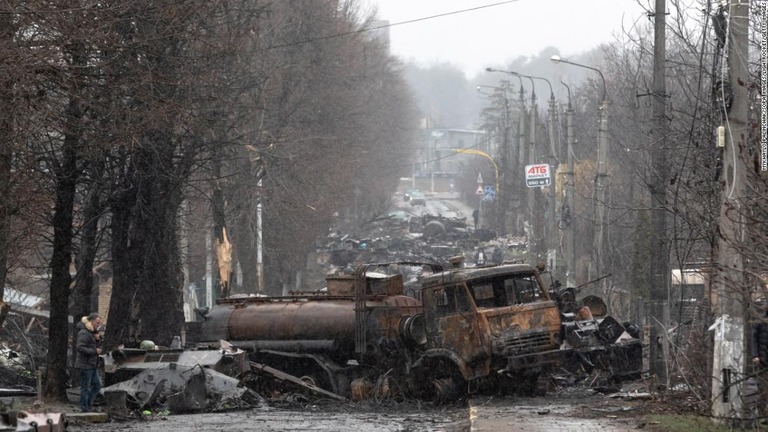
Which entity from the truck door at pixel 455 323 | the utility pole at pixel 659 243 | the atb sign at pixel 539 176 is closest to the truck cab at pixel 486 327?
the truck door at pixel 455 323

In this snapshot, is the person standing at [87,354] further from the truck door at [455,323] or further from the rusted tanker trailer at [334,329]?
the truck door at [455,323]

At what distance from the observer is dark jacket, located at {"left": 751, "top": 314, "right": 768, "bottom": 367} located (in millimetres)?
14922

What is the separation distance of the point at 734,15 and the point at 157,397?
11.2 m

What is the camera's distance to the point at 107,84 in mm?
21984

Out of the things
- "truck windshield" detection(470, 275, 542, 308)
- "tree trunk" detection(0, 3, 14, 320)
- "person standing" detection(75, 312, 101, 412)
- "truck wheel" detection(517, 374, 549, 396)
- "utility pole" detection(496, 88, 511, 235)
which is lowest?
"truck wheel" detection(517, 374, 549, 396)

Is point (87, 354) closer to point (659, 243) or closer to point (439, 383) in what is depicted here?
point (439, 383)

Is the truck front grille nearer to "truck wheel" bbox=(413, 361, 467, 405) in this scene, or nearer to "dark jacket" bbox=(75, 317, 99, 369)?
"truck wheel" bbox=(413, 361, 467, 405)

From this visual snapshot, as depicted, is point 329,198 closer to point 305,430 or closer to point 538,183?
point 538,183

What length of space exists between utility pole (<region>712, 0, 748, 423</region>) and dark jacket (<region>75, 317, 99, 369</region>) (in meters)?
10.7

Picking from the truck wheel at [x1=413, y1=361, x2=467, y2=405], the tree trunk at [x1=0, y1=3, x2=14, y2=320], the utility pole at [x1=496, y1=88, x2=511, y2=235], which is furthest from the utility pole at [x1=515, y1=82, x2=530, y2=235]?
the tree trunk at [x1=0, y1=3, x2=14, y2=320]

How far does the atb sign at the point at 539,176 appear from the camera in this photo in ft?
161

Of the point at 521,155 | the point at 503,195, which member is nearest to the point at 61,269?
the point at 521,155

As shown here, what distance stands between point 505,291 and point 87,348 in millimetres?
7382

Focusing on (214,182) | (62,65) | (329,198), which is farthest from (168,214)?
(329,198)
